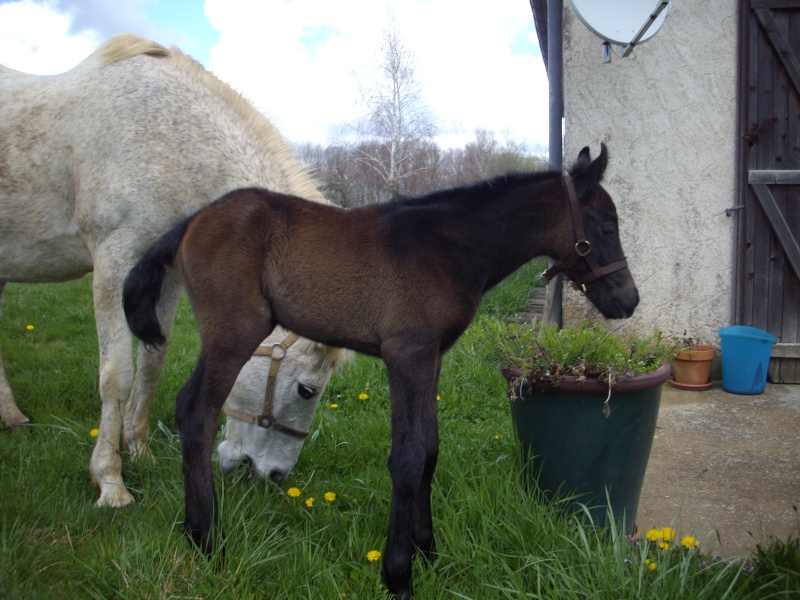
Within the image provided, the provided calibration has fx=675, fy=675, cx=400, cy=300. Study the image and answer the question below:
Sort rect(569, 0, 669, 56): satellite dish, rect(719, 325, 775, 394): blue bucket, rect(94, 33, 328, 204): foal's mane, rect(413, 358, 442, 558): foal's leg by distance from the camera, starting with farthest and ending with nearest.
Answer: rect(719, 325, 775, 394): blue bucket, rect(569, 0, 669, 56): satellite dish, rect(94, 33, 328, 204): foal's mane, rect(413, 358, 442, 558): foal's leg

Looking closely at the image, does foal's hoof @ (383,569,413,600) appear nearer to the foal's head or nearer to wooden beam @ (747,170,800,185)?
the foal's head

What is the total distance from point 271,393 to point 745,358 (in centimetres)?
372

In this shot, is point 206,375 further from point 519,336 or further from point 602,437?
point 602,437

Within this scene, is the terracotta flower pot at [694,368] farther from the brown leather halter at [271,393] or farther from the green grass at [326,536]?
the brown leather halter at [271,393]

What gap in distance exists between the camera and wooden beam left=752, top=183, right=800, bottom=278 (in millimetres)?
5148

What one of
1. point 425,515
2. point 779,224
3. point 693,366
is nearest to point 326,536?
point 425,515

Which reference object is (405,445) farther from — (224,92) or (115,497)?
(224,92)

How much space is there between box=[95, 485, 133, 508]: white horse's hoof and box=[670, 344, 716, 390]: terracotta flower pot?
395 cm

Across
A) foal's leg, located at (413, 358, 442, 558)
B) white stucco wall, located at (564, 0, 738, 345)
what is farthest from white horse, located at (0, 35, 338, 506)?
white stucco wall, located at (564, 0, 738, 345)

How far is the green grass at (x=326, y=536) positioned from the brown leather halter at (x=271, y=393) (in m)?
0.25

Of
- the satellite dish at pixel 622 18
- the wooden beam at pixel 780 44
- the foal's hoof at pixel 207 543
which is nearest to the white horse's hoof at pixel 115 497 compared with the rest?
the foal's hoof at pixel 207 543

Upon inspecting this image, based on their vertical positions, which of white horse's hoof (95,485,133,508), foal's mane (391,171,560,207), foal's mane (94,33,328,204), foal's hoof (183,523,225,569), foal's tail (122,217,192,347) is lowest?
white horse's hoof (95,485,133,508)

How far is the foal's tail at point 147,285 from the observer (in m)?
2.48

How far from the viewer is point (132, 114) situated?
3.29 metres
